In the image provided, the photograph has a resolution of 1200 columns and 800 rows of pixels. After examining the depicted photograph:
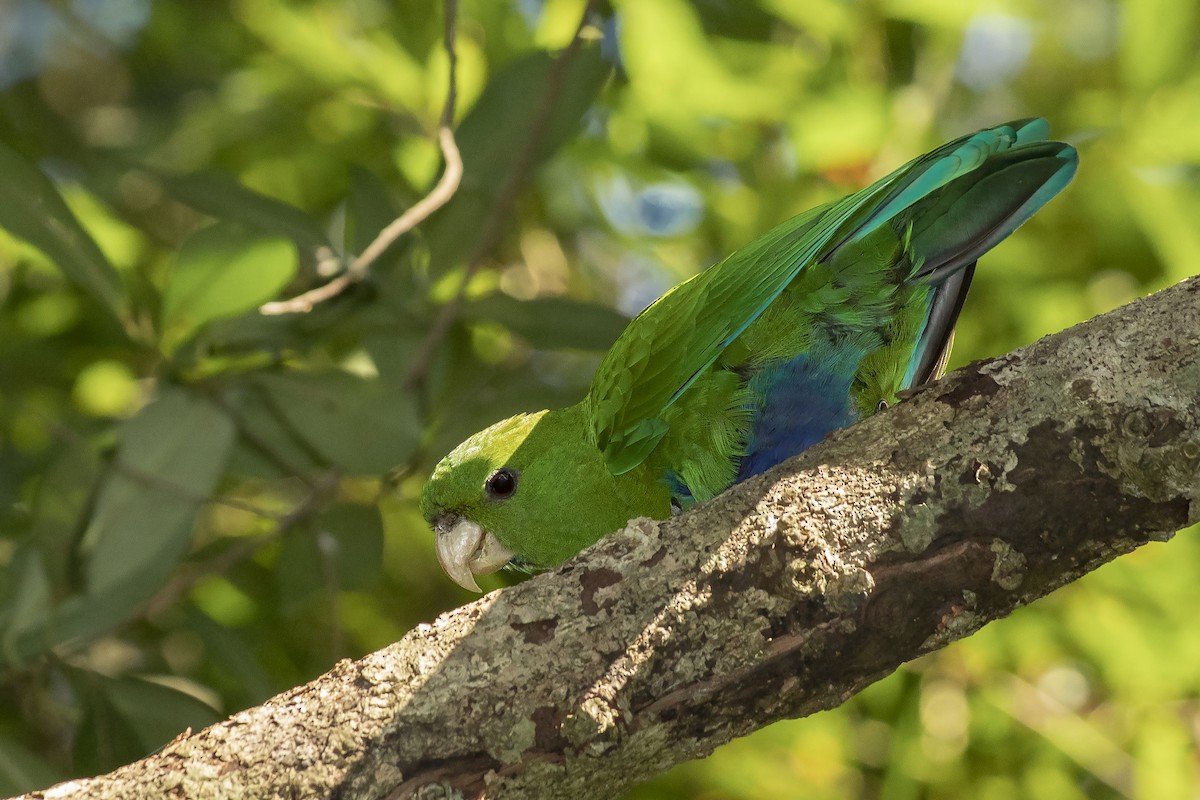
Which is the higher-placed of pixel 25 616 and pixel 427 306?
pixel 427 306

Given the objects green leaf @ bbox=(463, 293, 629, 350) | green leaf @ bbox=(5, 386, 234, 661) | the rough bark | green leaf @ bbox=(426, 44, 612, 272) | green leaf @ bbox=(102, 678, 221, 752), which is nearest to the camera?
the rough bark

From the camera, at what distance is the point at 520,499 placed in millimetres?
2648

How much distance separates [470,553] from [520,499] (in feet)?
0.67

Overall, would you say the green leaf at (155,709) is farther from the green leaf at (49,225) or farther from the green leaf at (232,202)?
the green leaf at (232,202)

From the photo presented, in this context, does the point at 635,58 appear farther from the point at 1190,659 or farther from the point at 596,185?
the point at 1190,659

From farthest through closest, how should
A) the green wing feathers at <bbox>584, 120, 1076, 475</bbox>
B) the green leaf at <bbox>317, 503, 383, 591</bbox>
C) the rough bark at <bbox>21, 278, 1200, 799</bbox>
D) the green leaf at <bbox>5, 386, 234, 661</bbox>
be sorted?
the green leaf at <bbox>317, 503, 383, 591</bbox>, the green leaf at <bbox>5, 386, 234, 661</bbox>, the green wing feathers at <bbox>584, 120, 1076, 475</bbox>, the rough bark at <bbox>21, 278, 1200, 799</bbox>

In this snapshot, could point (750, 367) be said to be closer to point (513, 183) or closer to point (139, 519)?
point (513, 183)

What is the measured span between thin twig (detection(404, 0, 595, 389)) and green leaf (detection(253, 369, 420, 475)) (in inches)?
10.9

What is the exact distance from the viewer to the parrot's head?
102 inches

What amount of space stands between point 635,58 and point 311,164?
1564 mm

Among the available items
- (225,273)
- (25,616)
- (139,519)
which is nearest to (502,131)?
(225,273)

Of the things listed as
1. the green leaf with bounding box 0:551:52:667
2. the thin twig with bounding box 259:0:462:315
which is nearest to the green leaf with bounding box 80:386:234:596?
the green leaf with bounding box 0:551:52:667

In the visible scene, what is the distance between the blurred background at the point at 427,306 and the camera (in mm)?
2611

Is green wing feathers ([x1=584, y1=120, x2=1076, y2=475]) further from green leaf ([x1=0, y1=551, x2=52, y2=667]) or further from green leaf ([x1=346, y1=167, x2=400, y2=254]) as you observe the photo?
green leaf ([x1=0, y1=551, x2=52, y2=667])
